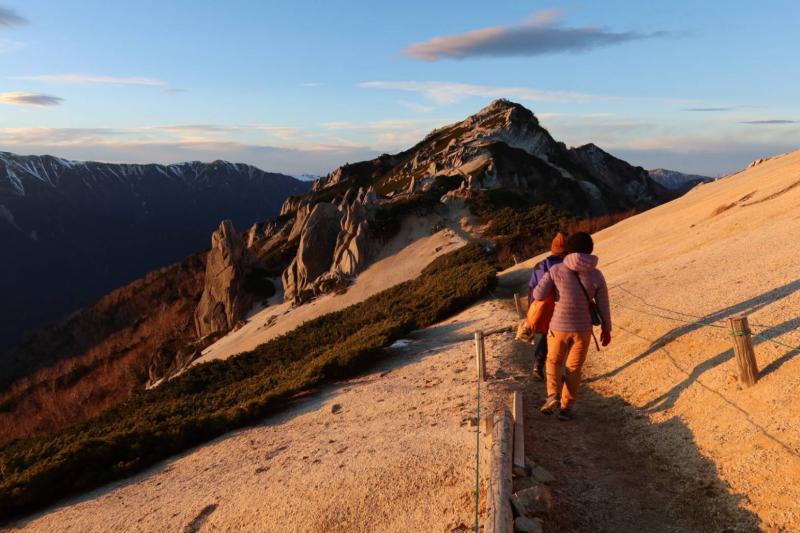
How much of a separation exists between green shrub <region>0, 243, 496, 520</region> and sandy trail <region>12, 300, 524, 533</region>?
73 centimetres

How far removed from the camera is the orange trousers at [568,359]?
8570 mm

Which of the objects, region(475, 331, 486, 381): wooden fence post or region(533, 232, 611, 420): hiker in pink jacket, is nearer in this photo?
region(533, 232, 611, 420): hiker in pink jacket

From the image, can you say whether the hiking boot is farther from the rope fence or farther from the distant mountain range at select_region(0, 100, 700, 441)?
the distant mountain range at select_region(0, 100, 700, 441)

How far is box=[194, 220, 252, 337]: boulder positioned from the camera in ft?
184

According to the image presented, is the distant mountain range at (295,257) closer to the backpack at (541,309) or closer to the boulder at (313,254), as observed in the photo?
the boulder at (313,254)

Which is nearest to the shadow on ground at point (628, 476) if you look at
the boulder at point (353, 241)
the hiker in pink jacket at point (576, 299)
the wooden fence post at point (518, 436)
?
the wooden fence post at point (518, 436)

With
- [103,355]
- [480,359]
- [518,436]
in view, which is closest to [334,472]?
[518,436]

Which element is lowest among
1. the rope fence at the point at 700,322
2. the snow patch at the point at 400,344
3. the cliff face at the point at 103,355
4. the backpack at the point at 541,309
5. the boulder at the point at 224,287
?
the cliff face at the point at 103,355

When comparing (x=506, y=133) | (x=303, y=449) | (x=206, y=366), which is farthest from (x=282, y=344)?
(x=506, y=133)

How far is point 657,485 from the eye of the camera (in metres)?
6.89

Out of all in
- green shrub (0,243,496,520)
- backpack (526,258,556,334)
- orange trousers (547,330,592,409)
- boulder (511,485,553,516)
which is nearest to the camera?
boulder (511,485,553,516)

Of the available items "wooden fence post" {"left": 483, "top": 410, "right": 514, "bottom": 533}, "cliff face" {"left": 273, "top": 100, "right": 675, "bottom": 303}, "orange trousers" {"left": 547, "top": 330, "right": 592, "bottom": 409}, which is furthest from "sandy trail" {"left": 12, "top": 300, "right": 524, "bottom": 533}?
"cliff face" {"left": 273, "top": 100, "right": 675, "bottom": 303}

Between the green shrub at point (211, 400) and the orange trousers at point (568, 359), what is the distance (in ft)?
26.6

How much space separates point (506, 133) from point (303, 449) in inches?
3505
